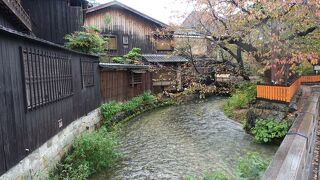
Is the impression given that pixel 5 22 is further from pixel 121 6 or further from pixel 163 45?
pixel 163 45

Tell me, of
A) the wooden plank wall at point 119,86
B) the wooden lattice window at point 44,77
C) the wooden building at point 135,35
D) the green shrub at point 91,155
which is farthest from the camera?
the wooden building at point 135,35

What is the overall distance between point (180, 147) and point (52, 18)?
11.3m

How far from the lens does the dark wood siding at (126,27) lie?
2505 cm

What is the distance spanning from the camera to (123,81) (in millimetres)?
19469

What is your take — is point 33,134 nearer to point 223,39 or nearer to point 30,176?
point 30,176

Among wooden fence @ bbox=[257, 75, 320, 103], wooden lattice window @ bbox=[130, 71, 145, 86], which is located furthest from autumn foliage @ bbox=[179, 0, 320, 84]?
wooden lattice window @ bbox=[130, 71, 145, 86]

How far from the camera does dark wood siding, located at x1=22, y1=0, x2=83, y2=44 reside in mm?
16078

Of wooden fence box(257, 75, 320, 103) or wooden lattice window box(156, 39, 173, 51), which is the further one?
wooden lattice window box(156, 39, 173, 51)

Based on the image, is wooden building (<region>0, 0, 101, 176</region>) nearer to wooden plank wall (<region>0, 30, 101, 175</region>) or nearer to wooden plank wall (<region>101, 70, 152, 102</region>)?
wooden plank wall (<region>0, 30, 101, 175</region>)

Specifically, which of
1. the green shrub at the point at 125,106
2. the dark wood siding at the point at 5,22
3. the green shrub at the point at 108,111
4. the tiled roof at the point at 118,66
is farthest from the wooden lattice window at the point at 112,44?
the dark wood siding at the point at 5,22

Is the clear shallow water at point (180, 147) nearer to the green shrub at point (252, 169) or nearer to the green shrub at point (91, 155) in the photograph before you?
the green shrub at point (91, 155)

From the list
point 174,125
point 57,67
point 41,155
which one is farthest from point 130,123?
point 41,155

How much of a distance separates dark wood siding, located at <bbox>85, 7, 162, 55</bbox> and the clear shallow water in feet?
34.4

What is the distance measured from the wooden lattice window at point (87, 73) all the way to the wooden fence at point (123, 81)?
204 centimetres
